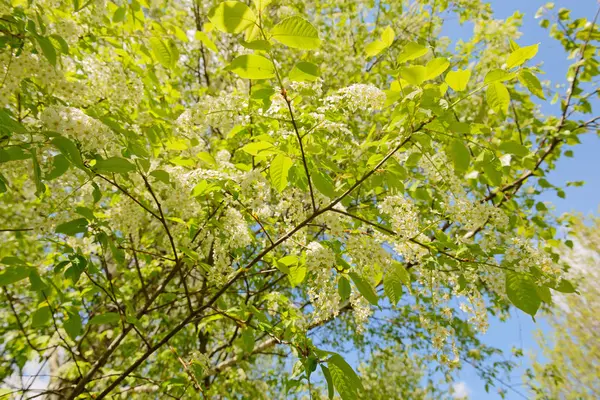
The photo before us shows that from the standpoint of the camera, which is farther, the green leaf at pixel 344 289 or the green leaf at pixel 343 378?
the green leaf at pixel 344 289

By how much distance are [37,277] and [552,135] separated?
4633 millimetres

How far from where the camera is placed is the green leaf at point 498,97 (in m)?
1.38

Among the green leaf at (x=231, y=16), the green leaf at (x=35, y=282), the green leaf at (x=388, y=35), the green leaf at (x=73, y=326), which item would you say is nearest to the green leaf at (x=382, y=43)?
the green leaf at (x=388, y=35)

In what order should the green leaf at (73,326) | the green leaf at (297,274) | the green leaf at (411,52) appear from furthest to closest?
the green leaf at (73,326) → the green leaf at (297,274) → the green leaf at (411,52)

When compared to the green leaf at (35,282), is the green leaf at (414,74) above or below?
above

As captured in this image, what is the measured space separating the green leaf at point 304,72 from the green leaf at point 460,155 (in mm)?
743

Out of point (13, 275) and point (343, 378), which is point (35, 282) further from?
point (343, 378)

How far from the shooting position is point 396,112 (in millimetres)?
1559

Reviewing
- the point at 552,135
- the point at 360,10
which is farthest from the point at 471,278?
the point at 360,10

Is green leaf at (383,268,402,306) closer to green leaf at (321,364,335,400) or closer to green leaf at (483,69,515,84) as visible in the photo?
green leaf at (321,364,335,400)

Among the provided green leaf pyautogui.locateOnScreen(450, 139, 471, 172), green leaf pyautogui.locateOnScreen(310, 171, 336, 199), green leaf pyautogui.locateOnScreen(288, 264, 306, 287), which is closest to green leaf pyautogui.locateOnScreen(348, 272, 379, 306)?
green leaf pyautogui.locateOnScreen(288, 264, 306, 287)

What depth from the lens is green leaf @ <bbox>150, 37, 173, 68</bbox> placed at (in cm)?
204

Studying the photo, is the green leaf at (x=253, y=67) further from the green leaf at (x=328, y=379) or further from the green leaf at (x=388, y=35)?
the green leaf at (x=328, y=379)

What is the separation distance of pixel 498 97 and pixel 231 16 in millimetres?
1036
